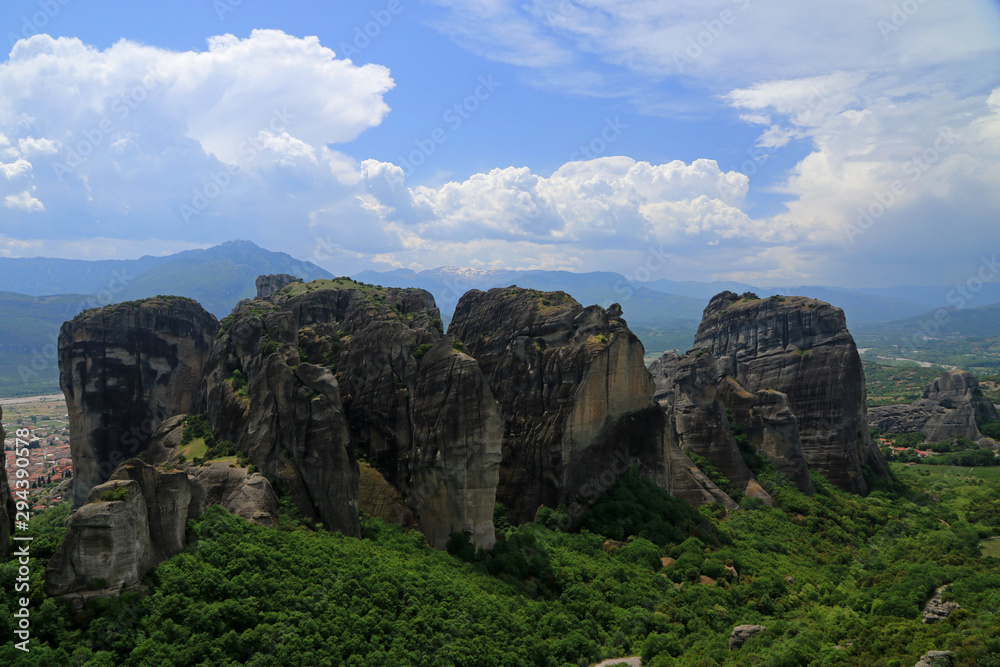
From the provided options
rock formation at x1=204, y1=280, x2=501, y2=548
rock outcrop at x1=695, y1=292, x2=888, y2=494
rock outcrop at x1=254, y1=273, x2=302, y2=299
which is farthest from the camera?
rock outcrop at x1=254, y1=273, x2=302, y2=299

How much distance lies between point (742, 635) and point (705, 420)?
34.7 meters

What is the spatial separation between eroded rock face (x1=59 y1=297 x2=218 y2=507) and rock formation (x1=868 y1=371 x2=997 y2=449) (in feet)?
377

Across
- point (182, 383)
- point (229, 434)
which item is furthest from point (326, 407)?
point (182, 383)

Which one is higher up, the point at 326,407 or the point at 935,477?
the point at 326,407

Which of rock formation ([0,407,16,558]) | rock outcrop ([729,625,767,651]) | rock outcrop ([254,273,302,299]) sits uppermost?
rock outcrop ([254,273,302,299])

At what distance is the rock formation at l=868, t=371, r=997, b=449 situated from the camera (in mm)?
101312

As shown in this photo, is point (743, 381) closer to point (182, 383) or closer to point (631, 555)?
point (631, 555)

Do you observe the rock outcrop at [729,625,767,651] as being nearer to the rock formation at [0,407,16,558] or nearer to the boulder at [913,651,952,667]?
the boulder at [913,651,952,667]

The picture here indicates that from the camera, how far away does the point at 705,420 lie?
63656 millimetres

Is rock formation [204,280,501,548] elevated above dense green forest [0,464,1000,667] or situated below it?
above

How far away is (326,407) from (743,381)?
204 ft

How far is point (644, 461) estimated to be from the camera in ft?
170

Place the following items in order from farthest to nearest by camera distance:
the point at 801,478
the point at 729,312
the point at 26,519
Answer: the point at 729,312, the point at 801,478, the point at 26,519

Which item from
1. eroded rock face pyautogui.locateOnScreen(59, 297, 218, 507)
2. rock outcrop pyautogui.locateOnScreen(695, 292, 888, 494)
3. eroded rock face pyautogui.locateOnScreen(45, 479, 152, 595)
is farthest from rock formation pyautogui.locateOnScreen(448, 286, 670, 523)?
eroded rock face pyautogui.locateOnScreen(59, 297, 218, 507)
